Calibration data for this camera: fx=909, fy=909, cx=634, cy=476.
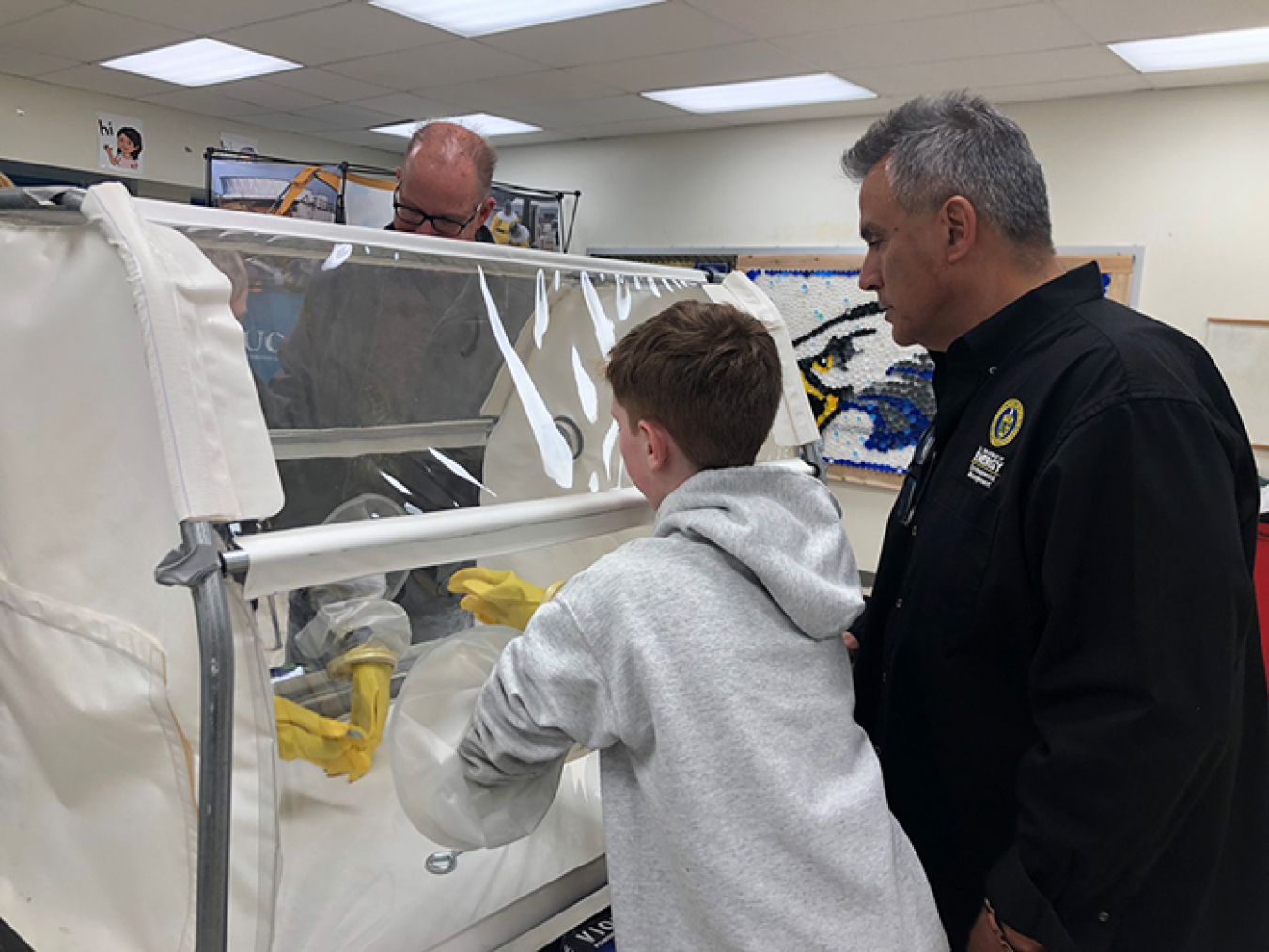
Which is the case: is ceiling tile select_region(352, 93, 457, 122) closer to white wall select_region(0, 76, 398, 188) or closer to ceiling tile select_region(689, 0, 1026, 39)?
white wall select_region(0, 76, 398, 188)

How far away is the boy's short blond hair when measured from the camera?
94 centimetres

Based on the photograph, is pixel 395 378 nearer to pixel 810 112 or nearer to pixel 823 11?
pixel 823 11

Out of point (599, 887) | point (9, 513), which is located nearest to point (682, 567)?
point (599, 887)

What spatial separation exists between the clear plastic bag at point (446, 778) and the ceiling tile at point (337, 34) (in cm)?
310

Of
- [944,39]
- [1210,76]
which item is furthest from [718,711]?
[1210,76]

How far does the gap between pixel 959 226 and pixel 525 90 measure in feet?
12.7

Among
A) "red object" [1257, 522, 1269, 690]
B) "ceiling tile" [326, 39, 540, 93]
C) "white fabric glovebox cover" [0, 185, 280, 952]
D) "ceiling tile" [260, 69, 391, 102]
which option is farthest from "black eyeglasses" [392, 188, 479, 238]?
"ceiling tile" [260, 69, 391, 102]

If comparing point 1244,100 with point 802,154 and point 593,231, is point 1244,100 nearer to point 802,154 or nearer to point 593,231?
point 802,154

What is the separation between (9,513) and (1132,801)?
1.17 m

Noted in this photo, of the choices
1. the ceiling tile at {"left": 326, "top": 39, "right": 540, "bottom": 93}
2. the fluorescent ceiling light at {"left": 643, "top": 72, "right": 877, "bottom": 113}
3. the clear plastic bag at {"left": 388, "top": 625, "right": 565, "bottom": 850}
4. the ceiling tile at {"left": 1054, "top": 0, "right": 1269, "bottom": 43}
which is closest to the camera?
the clear plastic bag at {"left": 388, "top": 625, "right": 565, "bottom": 850}

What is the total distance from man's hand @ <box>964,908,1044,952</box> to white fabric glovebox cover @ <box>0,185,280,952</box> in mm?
736

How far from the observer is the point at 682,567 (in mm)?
855

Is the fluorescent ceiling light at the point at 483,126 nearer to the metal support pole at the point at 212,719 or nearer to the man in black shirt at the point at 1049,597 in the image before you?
the man in black shirt at the point at 1049,597

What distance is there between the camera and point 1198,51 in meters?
3.26
